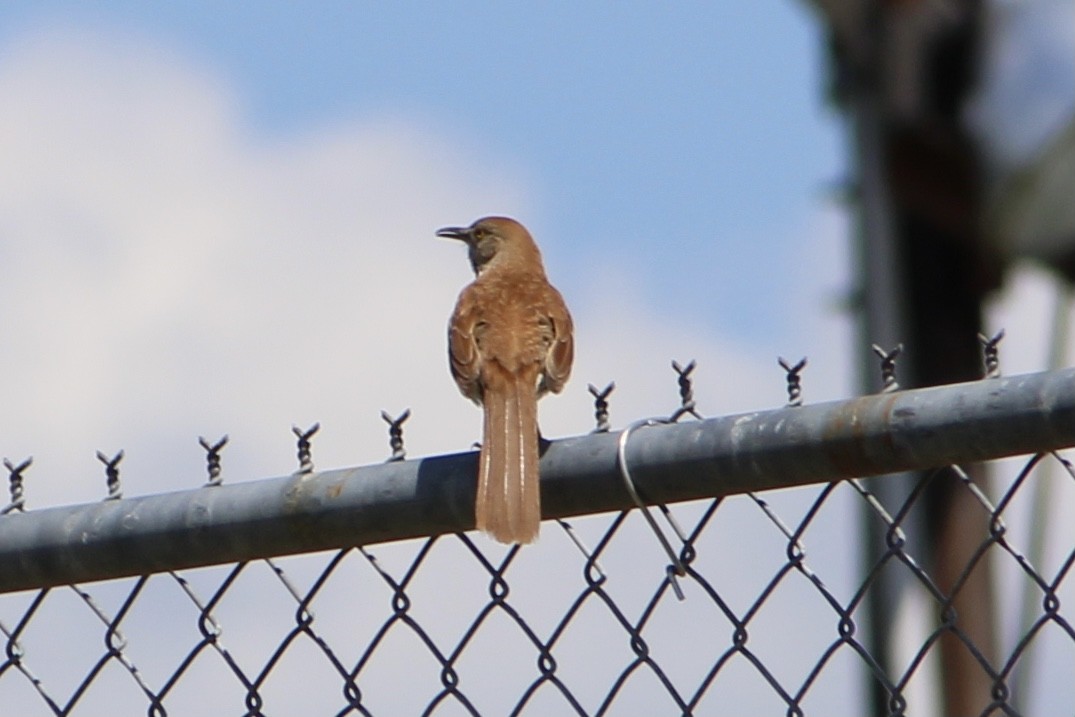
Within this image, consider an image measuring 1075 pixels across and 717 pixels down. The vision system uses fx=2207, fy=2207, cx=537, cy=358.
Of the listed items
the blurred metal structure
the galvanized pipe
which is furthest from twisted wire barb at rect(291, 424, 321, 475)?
the blurred metal structure

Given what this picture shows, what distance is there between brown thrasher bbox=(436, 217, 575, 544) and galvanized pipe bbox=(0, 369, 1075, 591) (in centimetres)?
5

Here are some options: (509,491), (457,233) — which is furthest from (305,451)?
(457,233)

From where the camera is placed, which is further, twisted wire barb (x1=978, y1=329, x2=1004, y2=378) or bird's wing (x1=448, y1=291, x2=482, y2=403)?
bird's wing (x1=448, y1=291, x2=482, y2=403)

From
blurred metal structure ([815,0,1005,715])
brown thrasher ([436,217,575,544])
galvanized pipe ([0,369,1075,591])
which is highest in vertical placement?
blurred metal structure ([815,0,1005,715])

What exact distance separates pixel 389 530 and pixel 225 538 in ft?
0.97

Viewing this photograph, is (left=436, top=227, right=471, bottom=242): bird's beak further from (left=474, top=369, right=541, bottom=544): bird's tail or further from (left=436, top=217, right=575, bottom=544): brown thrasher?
(left=474, top=369, right=541, bottom=544): bird's tail

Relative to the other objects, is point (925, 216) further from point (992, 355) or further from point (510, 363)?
point (992, 355)

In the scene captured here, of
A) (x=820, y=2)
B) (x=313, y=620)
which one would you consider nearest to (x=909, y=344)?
(x=820, y=2)

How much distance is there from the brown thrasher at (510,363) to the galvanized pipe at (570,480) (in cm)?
5

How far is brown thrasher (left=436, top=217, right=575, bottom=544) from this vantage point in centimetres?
364

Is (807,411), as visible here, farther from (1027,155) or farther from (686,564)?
(1027,155)

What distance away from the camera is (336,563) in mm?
3783

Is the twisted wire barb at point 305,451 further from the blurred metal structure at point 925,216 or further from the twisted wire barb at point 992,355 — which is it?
the blurred metal structure at point 925,216

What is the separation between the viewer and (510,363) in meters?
5.19
